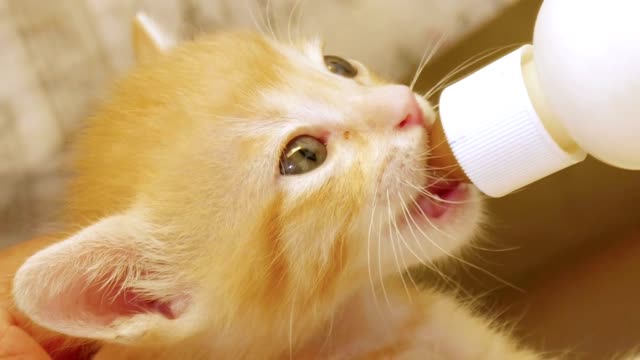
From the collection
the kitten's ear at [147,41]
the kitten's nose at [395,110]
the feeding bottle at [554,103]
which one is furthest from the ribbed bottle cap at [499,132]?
the kitten's ear at [147,41]

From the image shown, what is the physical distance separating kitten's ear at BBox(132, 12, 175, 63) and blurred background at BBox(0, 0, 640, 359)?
0.19 m

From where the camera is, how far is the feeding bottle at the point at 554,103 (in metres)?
0.62

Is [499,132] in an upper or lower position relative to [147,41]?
lower

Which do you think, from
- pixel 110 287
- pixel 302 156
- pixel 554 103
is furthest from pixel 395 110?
pixel 110 287

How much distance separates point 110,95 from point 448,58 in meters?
0.66

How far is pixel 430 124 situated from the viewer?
94 cm

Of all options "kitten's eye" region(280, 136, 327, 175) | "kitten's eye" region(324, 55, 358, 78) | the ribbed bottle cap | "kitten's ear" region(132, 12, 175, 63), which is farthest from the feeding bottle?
"kitten's ear" region(132, 12, 175, 63)

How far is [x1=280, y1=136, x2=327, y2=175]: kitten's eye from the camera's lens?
0.92 m

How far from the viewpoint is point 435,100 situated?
144 centimetres

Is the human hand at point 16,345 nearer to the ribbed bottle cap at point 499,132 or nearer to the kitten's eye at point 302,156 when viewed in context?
the kitten's eye at point 302,156

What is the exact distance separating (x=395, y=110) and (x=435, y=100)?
0.55 metres

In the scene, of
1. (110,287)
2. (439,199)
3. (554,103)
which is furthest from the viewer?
Answer: (439,199)

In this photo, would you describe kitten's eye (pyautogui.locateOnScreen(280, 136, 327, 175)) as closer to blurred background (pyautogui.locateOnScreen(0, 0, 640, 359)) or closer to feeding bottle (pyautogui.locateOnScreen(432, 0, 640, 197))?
feeding bottle (pyautogui.locateOnScreen(432, 0, 640, 197))

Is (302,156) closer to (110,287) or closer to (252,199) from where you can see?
(252,199)
